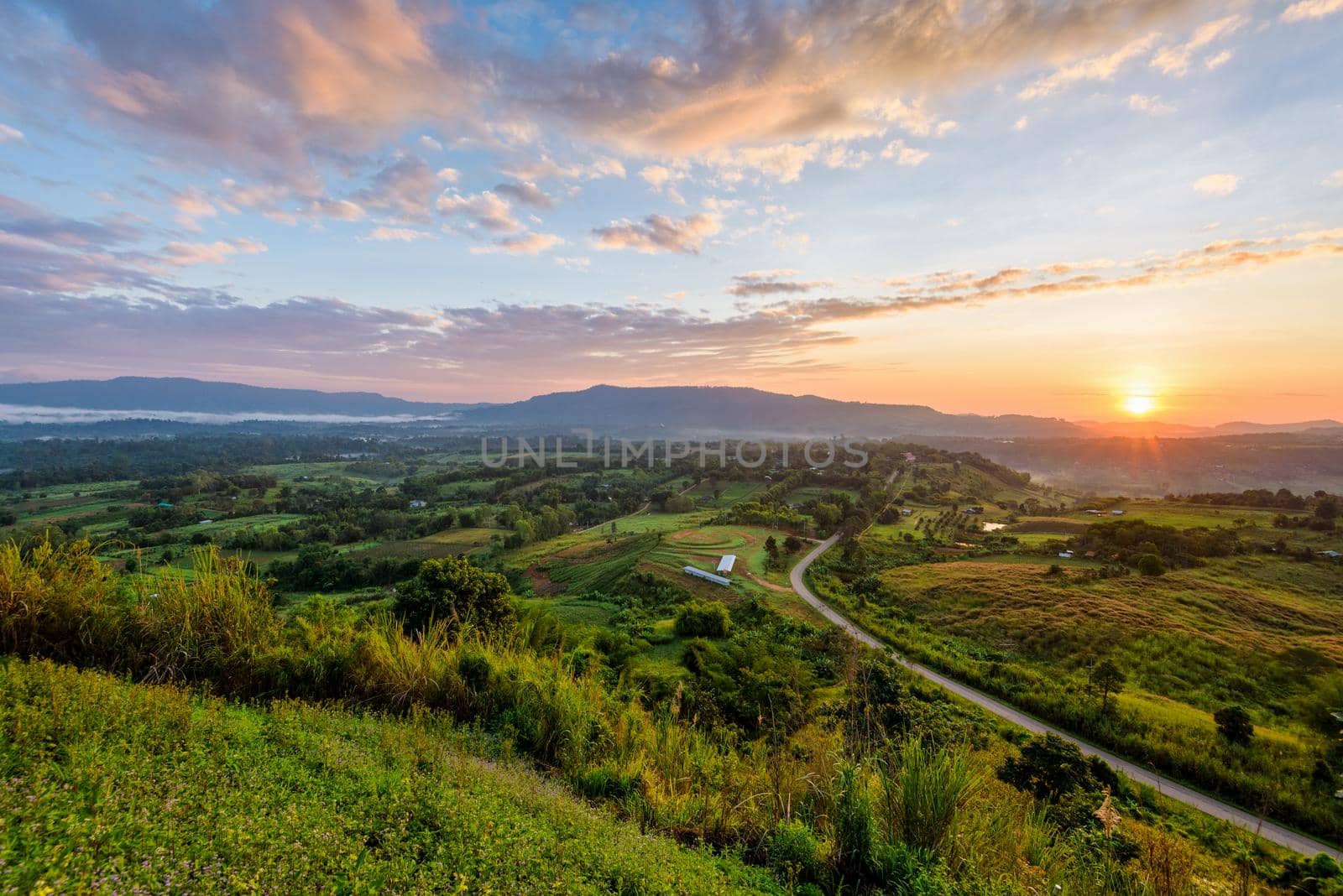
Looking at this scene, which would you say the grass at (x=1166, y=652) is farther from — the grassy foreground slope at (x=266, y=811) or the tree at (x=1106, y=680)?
the grassy foreground slope at (x=266, y=811)

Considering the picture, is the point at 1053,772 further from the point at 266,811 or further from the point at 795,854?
the point at 266,811

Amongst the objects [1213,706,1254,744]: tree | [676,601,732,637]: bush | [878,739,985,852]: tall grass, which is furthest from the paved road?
[676,601,732,637]: bush

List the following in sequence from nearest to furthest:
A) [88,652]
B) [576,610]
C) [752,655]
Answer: [88,652] < [752,655] < [576,610]

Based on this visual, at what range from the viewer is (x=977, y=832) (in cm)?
444

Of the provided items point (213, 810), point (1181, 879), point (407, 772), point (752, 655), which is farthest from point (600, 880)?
point (752, 655)

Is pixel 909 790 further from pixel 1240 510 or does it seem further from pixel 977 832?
pixel 1240 510

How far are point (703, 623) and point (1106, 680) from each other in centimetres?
1886

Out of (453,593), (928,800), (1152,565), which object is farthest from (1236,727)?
(453,593)

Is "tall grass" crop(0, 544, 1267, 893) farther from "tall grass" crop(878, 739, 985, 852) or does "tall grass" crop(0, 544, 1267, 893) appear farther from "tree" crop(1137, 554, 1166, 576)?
"tree" crop(1137, 554, 1166, 576)

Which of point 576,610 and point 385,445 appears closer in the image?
point 576,610

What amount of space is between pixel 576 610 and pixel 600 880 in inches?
→ 1355

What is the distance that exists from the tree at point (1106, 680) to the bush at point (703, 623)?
55.0 feet

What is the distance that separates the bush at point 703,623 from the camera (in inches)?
1107

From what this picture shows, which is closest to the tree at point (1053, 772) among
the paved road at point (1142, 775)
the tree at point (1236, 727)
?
the paved road at point (1142, 775)
